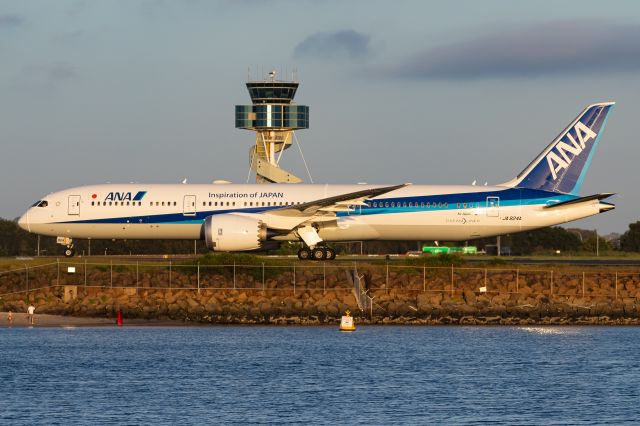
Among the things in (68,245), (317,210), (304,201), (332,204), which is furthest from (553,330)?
(68,245)

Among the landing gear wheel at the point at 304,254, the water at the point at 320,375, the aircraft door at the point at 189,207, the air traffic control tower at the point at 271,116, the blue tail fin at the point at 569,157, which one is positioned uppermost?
the air traffic control tower at the point at 271,116

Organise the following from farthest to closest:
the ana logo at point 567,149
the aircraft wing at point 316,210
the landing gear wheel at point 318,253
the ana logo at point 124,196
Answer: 1. the ana logo at point 567,149
2. the landing gear wheel at point 318,253
3. the ana logo at point 124,196
4. the aircraft wing at point 316,210

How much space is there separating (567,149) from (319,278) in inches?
698

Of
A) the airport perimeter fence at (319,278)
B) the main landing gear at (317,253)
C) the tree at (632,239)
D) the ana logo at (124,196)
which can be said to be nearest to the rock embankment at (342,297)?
the airport perimeter fence at (319,278)

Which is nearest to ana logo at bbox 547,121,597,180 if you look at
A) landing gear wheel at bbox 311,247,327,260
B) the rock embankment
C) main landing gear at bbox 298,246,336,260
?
the rock embankment

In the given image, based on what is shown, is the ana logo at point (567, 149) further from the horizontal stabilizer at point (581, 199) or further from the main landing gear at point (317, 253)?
the main landing gear at point (317, 253)

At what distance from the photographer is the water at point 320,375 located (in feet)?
132

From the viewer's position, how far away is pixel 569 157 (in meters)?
73.9

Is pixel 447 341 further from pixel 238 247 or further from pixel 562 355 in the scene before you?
pixel 238 247

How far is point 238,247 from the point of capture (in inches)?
2650

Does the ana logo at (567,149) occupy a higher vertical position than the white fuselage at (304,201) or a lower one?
higher

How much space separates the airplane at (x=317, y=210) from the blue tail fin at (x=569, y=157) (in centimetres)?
9

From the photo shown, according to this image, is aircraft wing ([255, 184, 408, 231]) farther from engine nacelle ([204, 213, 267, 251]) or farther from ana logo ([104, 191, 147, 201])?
ana logo ([104, 191, 147, 201])

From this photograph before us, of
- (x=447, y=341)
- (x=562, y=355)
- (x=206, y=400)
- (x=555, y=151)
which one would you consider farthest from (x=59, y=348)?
(x=555, y=151)
